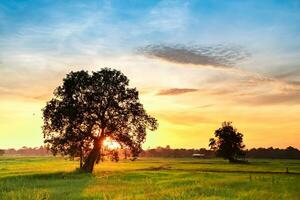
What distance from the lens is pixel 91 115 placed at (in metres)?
77.6

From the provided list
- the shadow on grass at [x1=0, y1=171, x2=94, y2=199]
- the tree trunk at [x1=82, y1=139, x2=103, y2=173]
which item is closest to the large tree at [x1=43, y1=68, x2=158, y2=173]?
the tree trunk at [x1=82, y1=139, x2=103, y2=173]

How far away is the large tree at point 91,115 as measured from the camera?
77062 mm

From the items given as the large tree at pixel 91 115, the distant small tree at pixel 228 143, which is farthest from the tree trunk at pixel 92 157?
the distant small tree at pixel 228 143

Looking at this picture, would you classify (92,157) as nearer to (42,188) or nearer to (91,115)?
(91,115)

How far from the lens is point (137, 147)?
262 feet

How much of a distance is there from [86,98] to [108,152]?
10866 millimetres

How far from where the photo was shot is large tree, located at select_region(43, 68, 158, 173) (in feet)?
253

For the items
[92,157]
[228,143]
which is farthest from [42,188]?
[228,143]

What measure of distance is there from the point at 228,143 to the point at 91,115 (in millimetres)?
88526

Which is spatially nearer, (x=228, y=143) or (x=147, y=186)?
(x=147, y=186)

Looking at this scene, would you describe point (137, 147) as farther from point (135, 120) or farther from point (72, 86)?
point (72, 86)

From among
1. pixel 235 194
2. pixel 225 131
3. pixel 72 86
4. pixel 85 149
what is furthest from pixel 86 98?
pixel 225 131

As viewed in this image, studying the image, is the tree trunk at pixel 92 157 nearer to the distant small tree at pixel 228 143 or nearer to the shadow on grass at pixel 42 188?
the shadow on grass at pixel 42 188

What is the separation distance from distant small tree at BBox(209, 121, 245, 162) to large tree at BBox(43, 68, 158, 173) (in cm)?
8252
